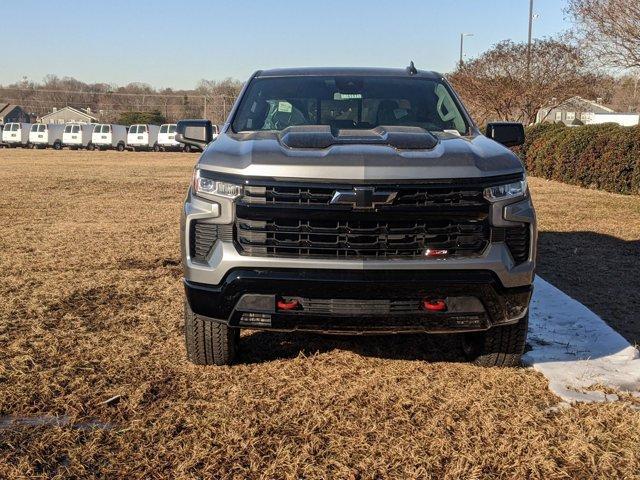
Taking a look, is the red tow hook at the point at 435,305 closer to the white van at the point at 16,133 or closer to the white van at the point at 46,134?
the white van at the point at 46,134

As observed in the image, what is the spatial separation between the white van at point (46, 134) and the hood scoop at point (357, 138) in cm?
5107

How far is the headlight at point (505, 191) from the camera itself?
347cm

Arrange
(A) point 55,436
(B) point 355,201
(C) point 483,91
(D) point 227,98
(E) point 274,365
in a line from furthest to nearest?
1. (D) point 227,98
2. (C) point 483,91
3. (E) point 274,365
4. (B) point 355,201
5. (A) point 55,436

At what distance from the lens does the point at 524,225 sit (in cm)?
358

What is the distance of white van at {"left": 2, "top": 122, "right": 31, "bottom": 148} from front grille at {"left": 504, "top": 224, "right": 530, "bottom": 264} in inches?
2120

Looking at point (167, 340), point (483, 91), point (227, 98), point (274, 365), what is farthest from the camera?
point (227, 98)

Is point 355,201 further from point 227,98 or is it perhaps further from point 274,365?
point 227,98

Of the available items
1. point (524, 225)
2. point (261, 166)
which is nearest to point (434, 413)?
point (524, 225)

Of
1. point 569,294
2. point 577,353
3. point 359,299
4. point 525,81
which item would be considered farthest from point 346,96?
point 525,81

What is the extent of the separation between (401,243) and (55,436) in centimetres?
196

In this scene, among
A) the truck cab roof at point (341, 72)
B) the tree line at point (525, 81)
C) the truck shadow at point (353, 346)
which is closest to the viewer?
the truck shadow at point (353, 346)

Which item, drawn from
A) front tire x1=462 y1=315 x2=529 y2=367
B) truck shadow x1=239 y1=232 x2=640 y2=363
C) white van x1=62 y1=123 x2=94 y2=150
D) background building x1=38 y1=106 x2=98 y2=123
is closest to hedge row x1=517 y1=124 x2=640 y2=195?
truck shadow x1=239 y1=232 x2=640 y2=363

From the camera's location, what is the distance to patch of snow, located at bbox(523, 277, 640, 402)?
12.5 feet

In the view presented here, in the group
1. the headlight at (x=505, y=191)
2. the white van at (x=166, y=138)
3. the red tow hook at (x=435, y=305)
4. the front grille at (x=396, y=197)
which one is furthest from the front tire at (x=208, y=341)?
the white van at (x=166, y=138)
